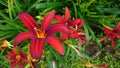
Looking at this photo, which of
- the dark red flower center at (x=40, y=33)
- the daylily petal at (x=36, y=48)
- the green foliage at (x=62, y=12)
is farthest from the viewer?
the green foliage at (x=62, y=12)

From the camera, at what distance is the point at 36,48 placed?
143cm

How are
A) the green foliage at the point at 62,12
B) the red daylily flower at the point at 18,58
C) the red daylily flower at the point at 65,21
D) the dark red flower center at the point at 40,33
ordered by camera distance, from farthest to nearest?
the green foliage at the point at 62,12 < the red daylily flower at the point at 18,58 < the red daylily flower at the point at 65,21 < the dark red flower center at the point at 40,33

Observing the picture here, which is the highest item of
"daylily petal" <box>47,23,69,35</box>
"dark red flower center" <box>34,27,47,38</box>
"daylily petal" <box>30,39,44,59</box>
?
"daylily petal" <box>47,23,69,35</box>

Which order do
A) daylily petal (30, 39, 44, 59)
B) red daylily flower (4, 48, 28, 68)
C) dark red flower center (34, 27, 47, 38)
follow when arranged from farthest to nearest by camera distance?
red daylily flower (4, 48, 28, 68) → dark red flower center (34, 27, 47, 38) → daylily petal (30, 39, 44, 59)

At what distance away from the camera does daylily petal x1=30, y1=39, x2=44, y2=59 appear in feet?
4.61

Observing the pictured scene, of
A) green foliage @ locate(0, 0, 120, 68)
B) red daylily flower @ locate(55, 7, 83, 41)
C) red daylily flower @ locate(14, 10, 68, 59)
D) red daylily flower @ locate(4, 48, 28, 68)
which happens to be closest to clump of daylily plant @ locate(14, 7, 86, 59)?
red daylily flower @ locate(14, 10, 68, 59)

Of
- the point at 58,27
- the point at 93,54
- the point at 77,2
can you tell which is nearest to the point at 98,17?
the point at 77,2

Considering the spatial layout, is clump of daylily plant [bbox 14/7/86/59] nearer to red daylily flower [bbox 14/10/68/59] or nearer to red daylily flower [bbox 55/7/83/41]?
red daylily flower [bbox 14/10/68/59]

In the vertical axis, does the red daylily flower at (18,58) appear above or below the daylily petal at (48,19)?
below

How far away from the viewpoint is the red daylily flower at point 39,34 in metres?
1.43

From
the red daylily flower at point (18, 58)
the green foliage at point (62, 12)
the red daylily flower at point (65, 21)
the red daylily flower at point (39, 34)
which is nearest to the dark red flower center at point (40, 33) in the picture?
the red daylily flower at point (39, 34)

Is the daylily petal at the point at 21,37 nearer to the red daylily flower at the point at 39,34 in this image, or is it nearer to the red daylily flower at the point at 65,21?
the red daylily flower at the point at 39,34

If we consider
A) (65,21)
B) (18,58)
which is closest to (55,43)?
(65,21)

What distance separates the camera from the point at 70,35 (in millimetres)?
1829
